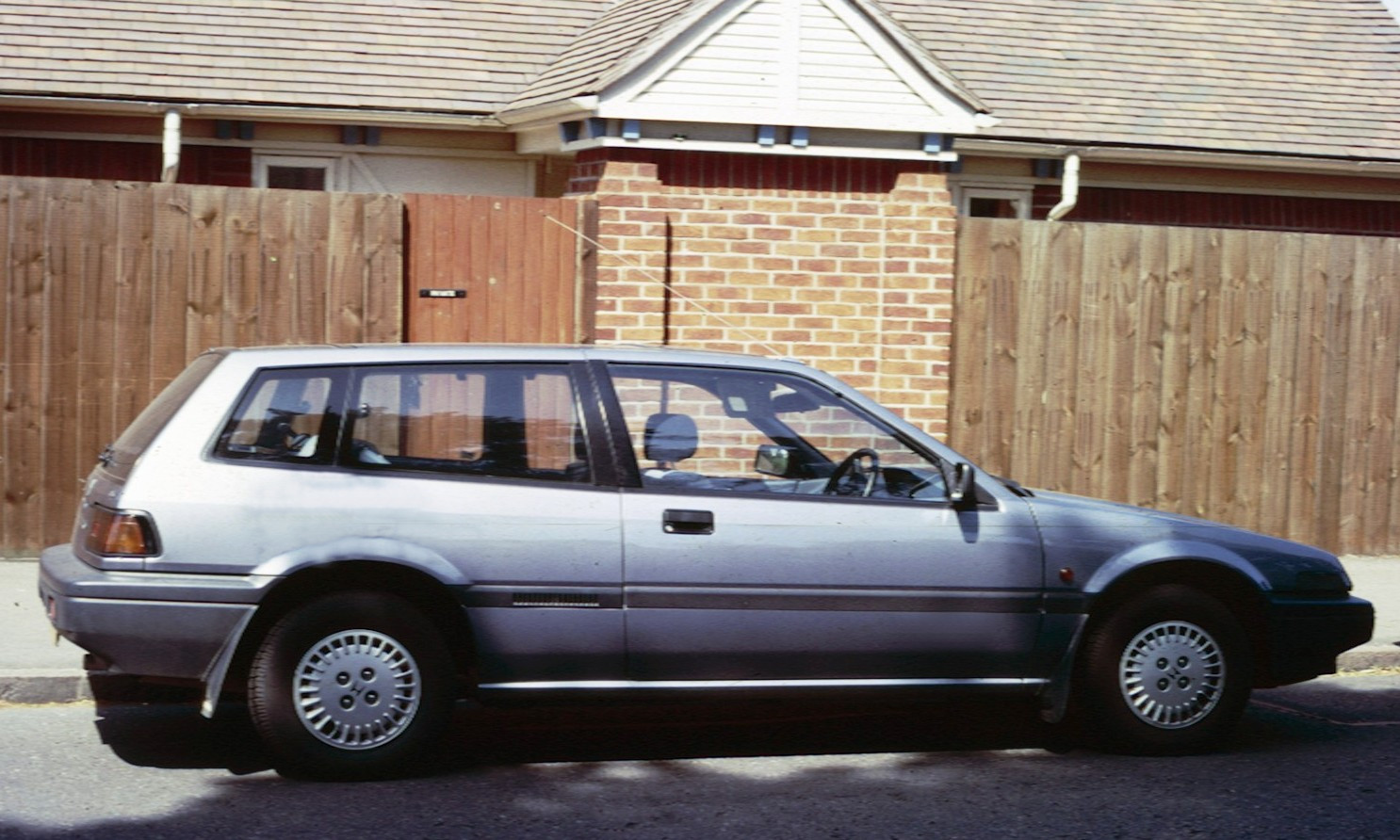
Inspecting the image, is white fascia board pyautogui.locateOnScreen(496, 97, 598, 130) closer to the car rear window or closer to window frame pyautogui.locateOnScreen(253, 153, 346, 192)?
window frame pyautogui.locateOnScreen(253, 153, 346, 192)

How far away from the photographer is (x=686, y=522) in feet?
21.3

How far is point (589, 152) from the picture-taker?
1123 cm

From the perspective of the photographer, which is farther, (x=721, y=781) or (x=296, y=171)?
(x=296, y=171)

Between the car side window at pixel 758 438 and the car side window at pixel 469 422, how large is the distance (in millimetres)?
242

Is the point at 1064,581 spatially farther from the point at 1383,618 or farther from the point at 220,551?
the point at 1383,618

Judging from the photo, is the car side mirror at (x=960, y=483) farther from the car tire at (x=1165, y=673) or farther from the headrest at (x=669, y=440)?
the headrest at (x=669, y=440)

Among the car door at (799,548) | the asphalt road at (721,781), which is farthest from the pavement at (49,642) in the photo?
the car door at (799,548)

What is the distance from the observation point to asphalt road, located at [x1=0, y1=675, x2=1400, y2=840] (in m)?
5.86

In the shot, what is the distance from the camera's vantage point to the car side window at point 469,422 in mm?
6449

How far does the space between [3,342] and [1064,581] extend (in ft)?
21.0

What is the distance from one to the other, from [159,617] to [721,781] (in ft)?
6.82

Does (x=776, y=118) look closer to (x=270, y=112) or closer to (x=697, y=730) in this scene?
(x=270, y=112)

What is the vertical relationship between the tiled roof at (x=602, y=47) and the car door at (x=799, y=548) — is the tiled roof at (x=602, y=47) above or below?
above

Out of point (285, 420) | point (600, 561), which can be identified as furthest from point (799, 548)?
point (285, 420)
